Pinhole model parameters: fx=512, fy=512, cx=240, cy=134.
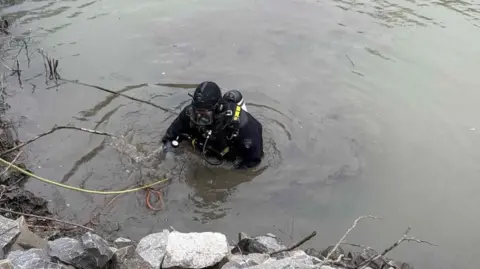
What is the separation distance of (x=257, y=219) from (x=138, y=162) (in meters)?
1.48

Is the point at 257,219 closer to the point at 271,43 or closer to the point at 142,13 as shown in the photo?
the point at 271,43

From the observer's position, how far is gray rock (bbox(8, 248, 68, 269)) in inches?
128

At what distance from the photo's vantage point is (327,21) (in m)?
8.40

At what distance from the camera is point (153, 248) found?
157 inches

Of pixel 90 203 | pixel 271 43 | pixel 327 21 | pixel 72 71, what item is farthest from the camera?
pixel 327 21

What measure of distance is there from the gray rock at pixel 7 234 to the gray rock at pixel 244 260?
4.98ft

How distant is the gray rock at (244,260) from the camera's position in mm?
3758

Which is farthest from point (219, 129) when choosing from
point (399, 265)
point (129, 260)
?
point (399, 265)

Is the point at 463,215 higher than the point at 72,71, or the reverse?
the point at 72,71

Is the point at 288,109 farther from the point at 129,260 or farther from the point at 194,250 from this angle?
the point at 129,260

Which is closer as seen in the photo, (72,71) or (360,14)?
(72,71)

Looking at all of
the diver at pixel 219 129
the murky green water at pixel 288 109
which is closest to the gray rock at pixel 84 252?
the murky green water at pixel 288 109

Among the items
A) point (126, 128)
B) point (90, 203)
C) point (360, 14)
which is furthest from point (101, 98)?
point (360, 14)

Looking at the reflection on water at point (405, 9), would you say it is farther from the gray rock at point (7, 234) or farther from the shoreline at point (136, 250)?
the gray rock at point (7, 234)
